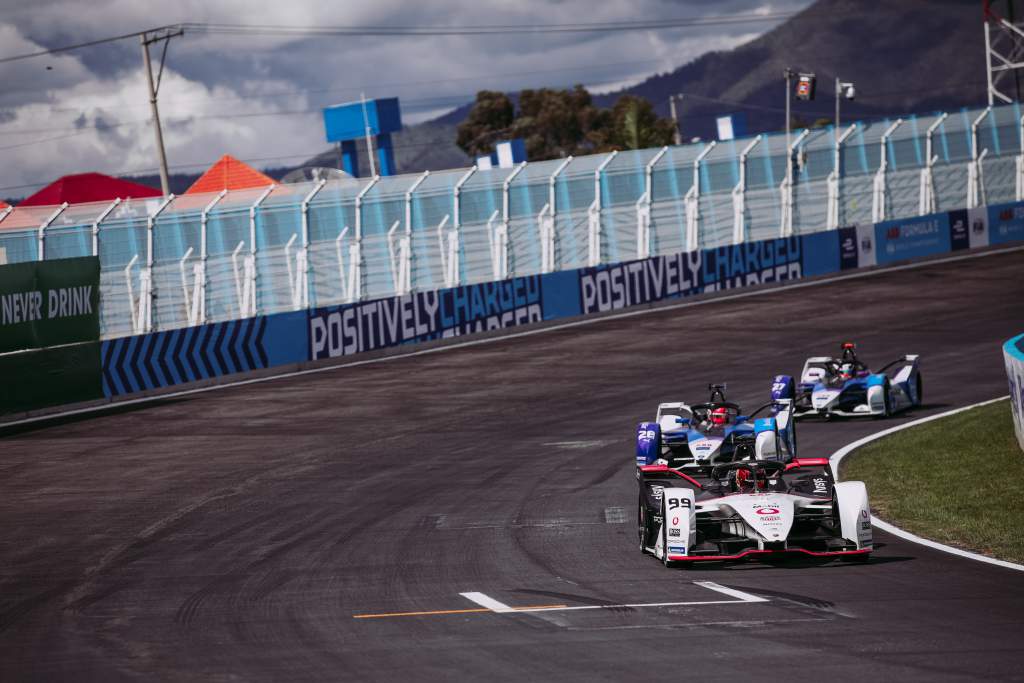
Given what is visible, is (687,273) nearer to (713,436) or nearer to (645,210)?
(645,210)

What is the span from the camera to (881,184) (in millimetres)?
47250

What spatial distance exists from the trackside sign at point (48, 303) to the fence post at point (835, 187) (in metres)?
26.1

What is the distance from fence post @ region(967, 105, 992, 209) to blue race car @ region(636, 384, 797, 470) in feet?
113

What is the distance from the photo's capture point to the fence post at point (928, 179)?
4866 centimetres

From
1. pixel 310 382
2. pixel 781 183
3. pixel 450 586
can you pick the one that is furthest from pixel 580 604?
pixel 781 183

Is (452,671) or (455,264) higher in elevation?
(455,264)

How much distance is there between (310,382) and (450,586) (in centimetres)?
1740

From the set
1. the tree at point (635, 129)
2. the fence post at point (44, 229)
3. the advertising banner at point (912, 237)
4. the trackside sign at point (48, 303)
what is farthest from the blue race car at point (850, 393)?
the tree at point (635, 129)

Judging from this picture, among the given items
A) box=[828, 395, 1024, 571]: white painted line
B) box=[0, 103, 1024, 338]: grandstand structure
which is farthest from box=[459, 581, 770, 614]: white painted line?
box=[0, 103, 1024, 338]: grandstand structure

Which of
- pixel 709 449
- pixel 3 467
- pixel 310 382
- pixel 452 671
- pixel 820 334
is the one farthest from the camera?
pixel 820 334

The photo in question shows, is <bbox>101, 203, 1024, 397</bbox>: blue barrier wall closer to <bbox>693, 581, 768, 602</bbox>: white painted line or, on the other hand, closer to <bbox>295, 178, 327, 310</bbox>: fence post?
<bbox>295, 178, 327, 310</bbox>: fence post

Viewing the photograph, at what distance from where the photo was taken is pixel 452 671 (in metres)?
8.95

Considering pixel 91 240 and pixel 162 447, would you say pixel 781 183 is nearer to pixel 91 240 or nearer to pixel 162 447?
pixel 91 240

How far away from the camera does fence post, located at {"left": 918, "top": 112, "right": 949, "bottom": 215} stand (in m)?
48.7
